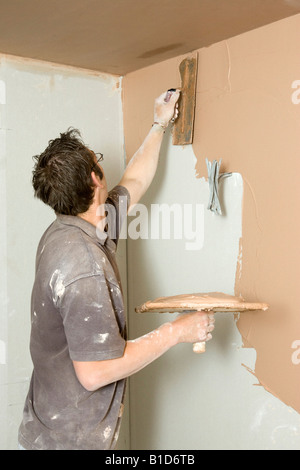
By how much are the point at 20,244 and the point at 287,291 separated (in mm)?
1212

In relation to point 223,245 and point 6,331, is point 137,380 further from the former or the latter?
point 223,245

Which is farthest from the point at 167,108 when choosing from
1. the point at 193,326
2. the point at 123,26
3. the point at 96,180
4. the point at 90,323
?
the point at 90,323

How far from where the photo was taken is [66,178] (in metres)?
1.93

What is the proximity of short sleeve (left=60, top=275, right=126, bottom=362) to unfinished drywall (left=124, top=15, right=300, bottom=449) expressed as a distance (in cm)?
70

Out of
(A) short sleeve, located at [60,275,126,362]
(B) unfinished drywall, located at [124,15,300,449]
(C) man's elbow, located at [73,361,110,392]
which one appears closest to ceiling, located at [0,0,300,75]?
(B) unfinished drywall, located at [124,15,300,449]

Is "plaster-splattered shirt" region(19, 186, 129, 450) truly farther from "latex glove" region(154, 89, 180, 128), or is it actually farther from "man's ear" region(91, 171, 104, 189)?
"latex glove" region(154, 89, 180, 128)

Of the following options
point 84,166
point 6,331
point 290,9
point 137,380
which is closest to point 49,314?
point 84,166

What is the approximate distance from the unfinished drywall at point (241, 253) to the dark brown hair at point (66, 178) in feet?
2.17

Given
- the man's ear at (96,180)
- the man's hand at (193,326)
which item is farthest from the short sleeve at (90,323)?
the man's ear at (96,180)

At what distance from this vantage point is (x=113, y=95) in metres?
2.92

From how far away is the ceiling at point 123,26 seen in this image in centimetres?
197

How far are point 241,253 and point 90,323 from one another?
2.65 feet
